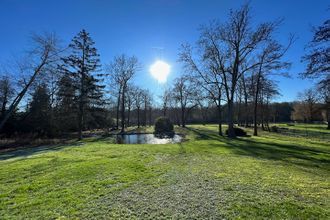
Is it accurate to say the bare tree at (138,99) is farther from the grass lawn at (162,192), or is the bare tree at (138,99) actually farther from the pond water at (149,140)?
the grass lawn at (162,192)

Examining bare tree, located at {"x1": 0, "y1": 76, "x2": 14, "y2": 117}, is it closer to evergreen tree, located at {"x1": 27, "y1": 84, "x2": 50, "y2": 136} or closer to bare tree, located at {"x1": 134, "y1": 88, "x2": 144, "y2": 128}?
evergreen tree, located at {"x1": 27, "y1": 84, "x2": 50, "y2": 136}

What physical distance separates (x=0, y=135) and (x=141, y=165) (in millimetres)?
20957

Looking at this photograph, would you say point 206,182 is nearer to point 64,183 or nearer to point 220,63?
point 64,183

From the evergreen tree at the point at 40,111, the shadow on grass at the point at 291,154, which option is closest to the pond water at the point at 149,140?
the shadow on grass at the point at 291,154

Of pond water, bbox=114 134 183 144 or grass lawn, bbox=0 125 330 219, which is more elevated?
grass lawn, bbox=0 125 330 219

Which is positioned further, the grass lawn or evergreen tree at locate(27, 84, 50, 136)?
evergreen tree at locate(27, 84, 50, 136)

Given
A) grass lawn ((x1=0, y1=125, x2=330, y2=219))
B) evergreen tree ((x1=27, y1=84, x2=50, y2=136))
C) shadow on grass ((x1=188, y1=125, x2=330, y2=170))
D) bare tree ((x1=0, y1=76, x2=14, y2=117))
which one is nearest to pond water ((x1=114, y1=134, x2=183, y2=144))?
shadow on grass ((x1=188, y1=125, x2=330, y2=170))

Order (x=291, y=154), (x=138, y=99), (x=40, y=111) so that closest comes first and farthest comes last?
(x=291, y=154) < (x=40, y=111) < (x=138, y=99)

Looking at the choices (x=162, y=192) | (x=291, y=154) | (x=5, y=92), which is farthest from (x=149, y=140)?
(x=5, y=92)

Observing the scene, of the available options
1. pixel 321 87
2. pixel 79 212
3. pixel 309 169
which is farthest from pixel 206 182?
pixel 321 87

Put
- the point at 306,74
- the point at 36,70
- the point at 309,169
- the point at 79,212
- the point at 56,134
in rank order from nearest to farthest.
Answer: the point at 79,212, the point at 309,169, the point at 306,74, the point at 36,70, the point at 56,134

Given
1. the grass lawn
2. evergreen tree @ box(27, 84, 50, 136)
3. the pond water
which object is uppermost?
evergreen tree @ box(27, 84, 50, 136)

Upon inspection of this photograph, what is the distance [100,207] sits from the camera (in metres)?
4.50

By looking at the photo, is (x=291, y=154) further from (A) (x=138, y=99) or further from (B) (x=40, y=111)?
(A) (x=138, y=99)
